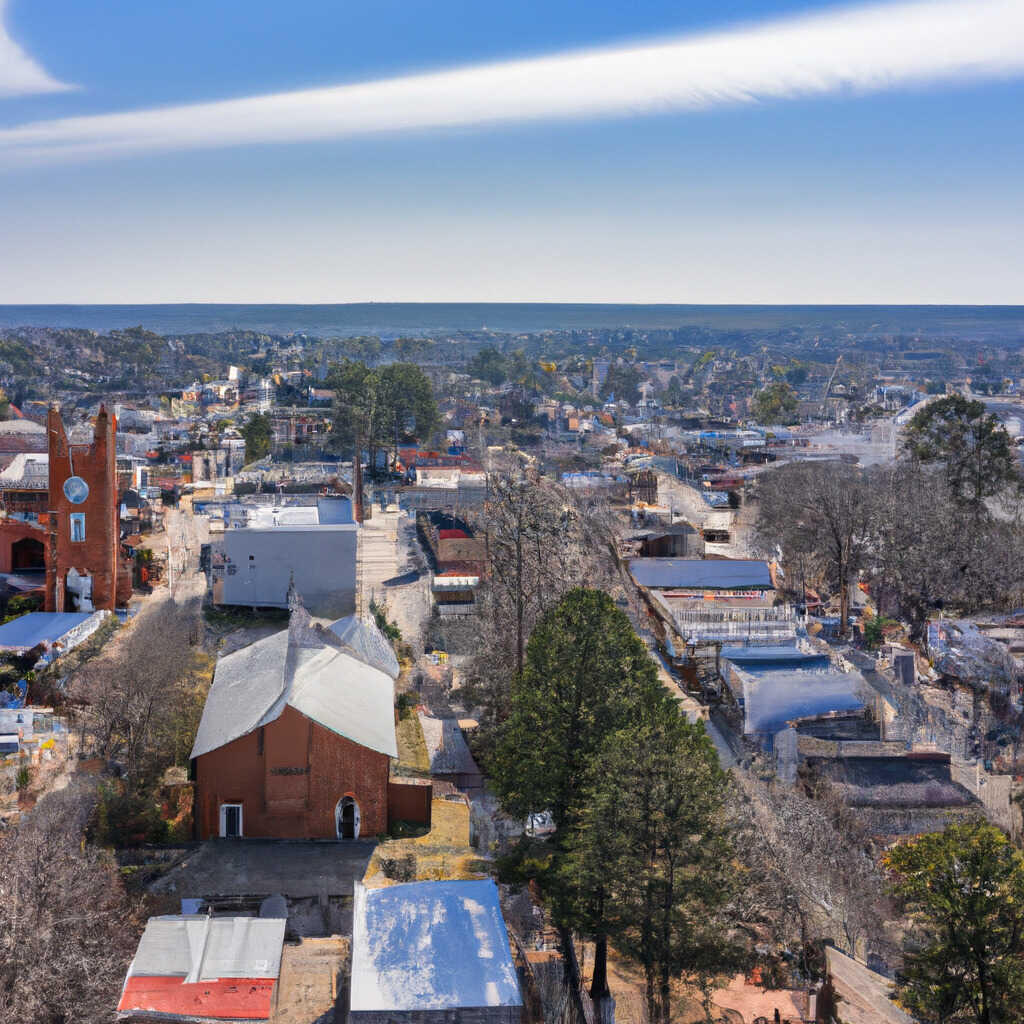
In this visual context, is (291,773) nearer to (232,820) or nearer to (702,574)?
(232,820)

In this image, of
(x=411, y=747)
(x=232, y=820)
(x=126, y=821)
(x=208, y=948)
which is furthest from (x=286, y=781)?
(x=208, y=948)

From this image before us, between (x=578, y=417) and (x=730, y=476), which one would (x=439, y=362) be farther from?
(x=730, y=476)

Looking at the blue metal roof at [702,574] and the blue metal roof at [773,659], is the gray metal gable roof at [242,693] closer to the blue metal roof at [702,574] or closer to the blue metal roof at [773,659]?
the blue metal roof at [773,659]

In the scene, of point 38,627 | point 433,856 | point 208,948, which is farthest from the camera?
point 38,627

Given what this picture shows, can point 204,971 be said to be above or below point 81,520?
below

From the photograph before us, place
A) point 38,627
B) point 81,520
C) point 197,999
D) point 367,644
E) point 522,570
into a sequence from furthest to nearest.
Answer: point 81,520 → point 522,570 → point 38,627 → point 367,644 → point 197,999

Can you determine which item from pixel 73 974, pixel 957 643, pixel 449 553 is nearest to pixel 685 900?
pixel 73 974
